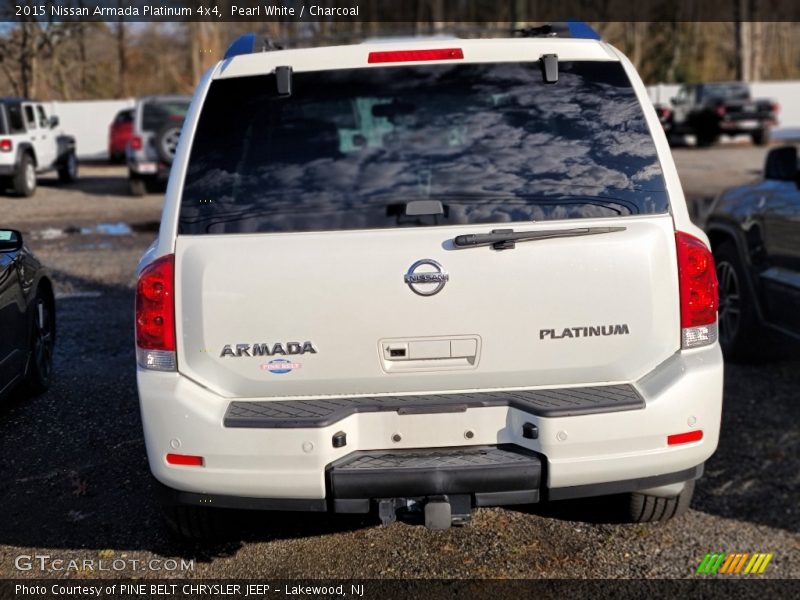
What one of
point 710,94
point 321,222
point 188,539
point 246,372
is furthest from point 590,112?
point 710,94

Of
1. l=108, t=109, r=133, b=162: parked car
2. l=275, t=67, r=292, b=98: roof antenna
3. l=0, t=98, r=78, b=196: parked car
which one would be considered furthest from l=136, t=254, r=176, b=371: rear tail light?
l=108, t=109, r=133, b=162: parked car

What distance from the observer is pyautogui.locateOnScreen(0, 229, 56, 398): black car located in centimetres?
482


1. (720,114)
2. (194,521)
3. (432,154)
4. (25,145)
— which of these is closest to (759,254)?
(432,154)

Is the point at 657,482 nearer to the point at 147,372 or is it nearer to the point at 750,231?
the point at 147,372

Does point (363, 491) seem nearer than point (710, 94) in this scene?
Yes

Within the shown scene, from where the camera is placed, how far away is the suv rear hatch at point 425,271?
3.09 m

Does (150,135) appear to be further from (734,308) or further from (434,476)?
(434,476)

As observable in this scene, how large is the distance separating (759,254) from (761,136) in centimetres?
2509

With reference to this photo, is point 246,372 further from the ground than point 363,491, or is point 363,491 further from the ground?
point 246,372

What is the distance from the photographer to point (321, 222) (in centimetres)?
316

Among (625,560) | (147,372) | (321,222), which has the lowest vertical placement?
(625,560)

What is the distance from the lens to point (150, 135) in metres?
17.5

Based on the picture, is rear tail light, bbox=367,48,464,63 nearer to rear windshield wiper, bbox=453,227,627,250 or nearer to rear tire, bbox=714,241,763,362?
rear windshield wiper, bbox=453,227,627,250

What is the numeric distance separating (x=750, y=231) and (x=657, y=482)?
3221 millimetres
